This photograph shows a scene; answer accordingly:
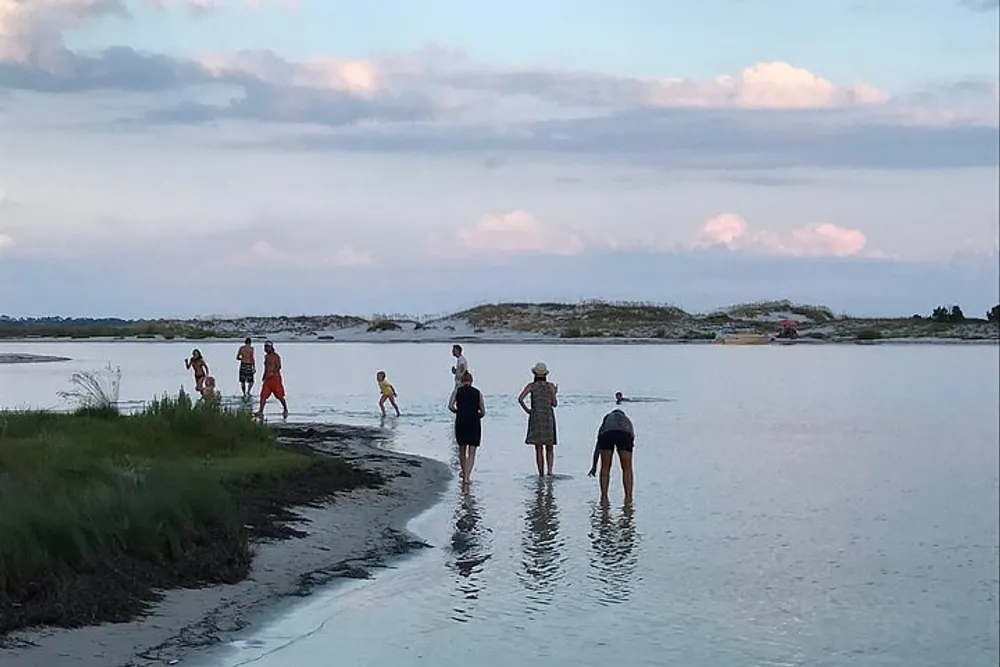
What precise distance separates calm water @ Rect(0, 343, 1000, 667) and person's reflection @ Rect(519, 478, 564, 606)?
39mm

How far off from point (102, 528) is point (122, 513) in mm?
460

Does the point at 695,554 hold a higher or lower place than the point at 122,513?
lower

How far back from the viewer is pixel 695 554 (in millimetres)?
15945

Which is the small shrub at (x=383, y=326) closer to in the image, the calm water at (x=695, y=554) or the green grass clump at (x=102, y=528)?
the calm water at (x=695, y=554)

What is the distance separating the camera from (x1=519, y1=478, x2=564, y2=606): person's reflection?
13672 millimetres

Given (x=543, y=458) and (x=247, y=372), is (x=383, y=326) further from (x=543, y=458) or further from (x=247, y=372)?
(x=543, y=458)

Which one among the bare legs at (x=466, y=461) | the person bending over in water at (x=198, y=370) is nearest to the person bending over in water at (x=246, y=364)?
the person bending over in water at (x=198, y=370)

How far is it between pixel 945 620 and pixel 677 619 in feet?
8.54

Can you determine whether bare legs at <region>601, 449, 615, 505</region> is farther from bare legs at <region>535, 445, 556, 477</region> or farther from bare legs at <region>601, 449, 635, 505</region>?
bare legs at <region>535, 445, 556, 477</region>

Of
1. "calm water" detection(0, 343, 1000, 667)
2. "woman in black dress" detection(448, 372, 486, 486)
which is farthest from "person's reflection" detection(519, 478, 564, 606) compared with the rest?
"woman in black dress" detection(448, 372, 486, 486)

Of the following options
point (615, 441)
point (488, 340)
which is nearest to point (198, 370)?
point (615, 441)

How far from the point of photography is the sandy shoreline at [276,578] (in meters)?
9.79

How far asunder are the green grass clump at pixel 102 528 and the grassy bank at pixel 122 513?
0.01 m

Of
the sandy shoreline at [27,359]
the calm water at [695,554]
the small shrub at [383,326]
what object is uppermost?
the small shrub at [383,326]
